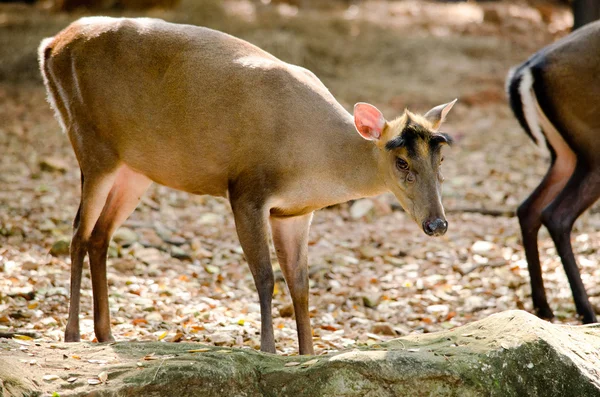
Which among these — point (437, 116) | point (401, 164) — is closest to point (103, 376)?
point (401, 164)

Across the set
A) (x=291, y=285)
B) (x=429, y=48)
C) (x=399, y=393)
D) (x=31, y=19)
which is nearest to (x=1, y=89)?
(x=31, y=19)

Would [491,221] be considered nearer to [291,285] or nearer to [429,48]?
[291,285]

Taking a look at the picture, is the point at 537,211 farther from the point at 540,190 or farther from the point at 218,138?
the point at 218,138

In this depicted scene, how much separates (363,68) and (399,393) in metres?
12.3

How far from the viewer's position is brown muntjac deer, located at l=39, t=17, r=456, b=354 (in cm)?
555

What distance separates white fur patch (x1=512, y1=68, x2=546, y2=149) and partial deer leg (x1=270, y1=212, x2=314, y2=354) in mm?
2491

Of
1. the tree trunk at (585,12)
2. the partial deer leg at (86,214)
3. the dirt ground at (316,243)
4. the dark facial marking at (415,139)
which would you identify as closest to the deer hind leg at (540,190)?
the dirt ground at (316,243)

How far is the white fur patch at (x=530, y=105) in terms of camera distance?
7273 millimetres

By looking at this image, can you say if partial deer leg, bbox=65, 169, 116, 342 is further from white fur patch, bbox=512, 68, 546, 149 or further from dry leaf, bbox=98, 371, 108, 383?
white fur patch, bbox=512, 68, 546, 149

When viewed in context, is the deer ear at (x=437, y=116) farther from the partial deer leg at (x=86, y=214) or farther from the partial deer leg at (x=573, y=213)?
the partial deer leg at (x=86, y=214)

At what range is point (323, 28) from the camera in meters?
17.0

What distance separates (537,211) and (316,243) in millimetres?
2443

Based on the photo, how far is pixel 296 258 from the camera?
5945 millimetres

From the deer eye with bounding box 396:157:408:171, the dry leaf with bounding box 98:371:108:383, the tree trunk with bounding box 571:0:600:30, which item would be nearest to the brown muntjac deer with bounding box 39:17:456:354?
the deer eye with bounding box 396:157:408:171
